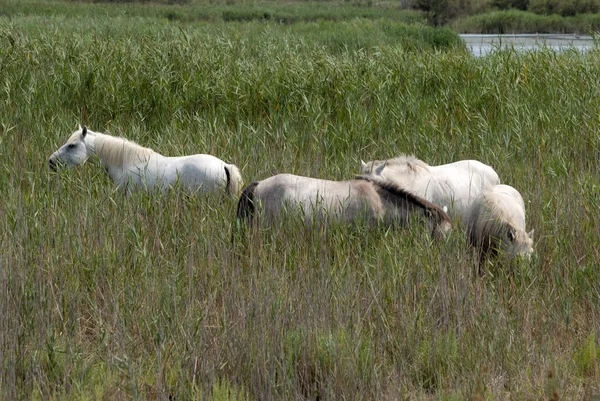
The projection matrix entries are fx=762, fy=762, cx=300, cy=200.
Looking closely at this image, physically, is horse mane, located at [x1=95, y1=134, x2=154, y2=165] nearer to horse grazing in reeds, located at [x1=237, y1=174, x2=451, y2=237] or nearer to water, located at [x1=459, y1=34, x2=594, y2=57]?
horse grazing in reeds, located at [x1=237, y1=174, x2=451, y2=237]

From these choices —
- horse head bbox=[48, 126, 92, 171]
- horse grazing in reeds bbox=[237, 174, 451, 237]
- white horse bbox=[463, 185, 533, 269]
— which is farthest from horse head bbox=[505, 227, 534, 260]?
horse head bbox=[48, 126, 92, 171]

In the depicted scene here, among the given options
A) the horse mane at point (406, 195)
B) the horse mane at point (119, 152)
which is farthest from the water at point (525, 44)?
the horse mane at point (406, 195)

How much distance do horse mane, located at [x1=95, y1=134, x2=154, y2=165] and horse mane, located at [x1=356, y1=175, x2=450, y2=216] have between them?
236cm

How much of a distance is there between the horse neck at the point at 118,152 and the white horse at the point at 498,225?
9.87ft

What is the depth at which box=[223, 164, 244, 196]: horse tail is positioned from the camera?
6.32 metres

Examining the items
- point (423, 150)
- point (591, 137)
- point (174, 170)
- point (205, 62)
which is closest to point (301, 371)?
point (174, 170)

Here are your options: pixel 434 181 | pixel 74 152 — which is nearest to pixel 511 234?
pixel 434 181

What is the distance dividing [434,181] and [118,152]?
2837 millimetres

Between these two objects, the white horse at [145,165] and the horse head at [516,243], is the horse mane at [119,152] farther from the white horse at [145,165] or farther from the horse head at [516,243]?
the horse head at [516,243]

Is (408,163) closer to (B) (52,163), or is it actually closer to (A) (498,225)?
(A) (498,225)

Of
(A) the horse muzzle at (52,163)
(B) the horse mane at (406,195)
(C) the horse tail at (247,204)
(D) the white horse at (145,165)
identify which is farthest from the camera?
(A) the horse muzzle at (52,163)

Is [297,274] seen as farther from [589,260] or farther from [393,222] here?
[589,260]

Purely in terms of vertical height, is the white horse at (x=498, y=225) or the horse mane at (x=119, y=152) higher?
the horse mane at (x=119, y=152)

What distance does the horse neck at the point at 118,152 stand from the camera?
6.86 meters
